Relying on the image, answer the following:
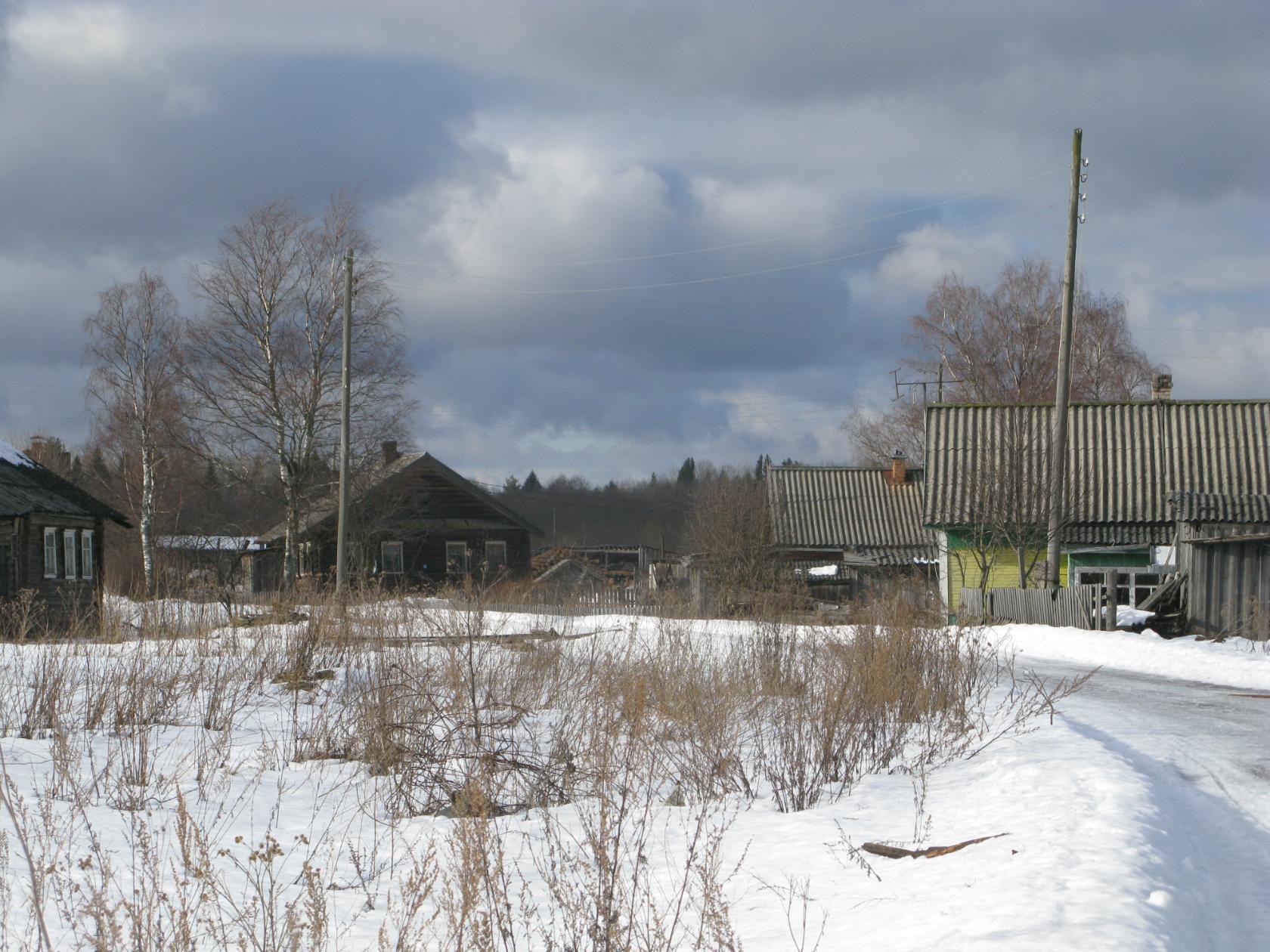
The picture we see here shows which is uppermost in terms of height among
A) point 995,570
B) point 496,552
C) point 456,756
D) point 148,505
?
point 148,505

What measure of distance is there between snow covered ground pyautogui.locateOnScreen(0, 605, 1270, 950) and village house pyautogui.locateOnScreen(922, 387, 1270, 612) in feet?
56.2

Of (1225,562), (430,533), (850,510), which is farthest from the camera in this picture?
(430,533)

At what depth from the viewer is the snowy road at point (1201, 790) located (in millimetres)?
4695

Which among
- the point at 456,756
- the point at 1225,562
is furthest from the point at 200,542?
the point at 456,756

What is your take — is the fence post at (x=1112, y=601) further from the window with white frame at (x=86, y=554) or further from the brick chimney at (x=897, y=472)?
the window with white frame at (x=86, y=554)

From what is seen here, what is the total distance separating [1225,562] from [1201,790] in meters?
14.9

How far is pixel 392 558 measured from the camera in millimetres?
45125

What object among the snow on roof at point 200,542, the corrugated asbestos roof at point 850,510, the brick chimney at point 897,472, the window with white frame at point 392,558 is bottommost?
the window with white frame at point 392,558

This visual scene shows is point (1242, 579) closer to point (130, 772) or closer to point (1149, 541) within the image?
point (1149, 541)

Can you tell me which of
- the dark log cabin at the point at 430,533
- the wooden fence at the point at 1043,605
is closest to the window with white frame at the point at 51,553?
the dark log cabin at the point at 430,533

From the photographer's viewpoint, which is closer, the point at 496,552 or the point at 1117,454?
the point at 1117,454

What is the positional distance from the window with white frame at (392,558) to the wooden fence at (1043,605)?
82.3 feet

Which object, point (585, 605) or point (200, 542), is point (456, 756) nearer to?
point (585, 605)

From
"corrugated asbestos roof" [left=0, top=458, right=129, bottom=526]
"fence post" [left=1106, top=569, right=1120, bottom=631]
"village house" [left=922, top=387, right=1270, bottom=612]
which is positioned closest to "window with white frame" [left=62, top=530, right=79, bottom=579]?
"corrugated asbestos roof" [left=0, top=458, right=129, bottom=526]
